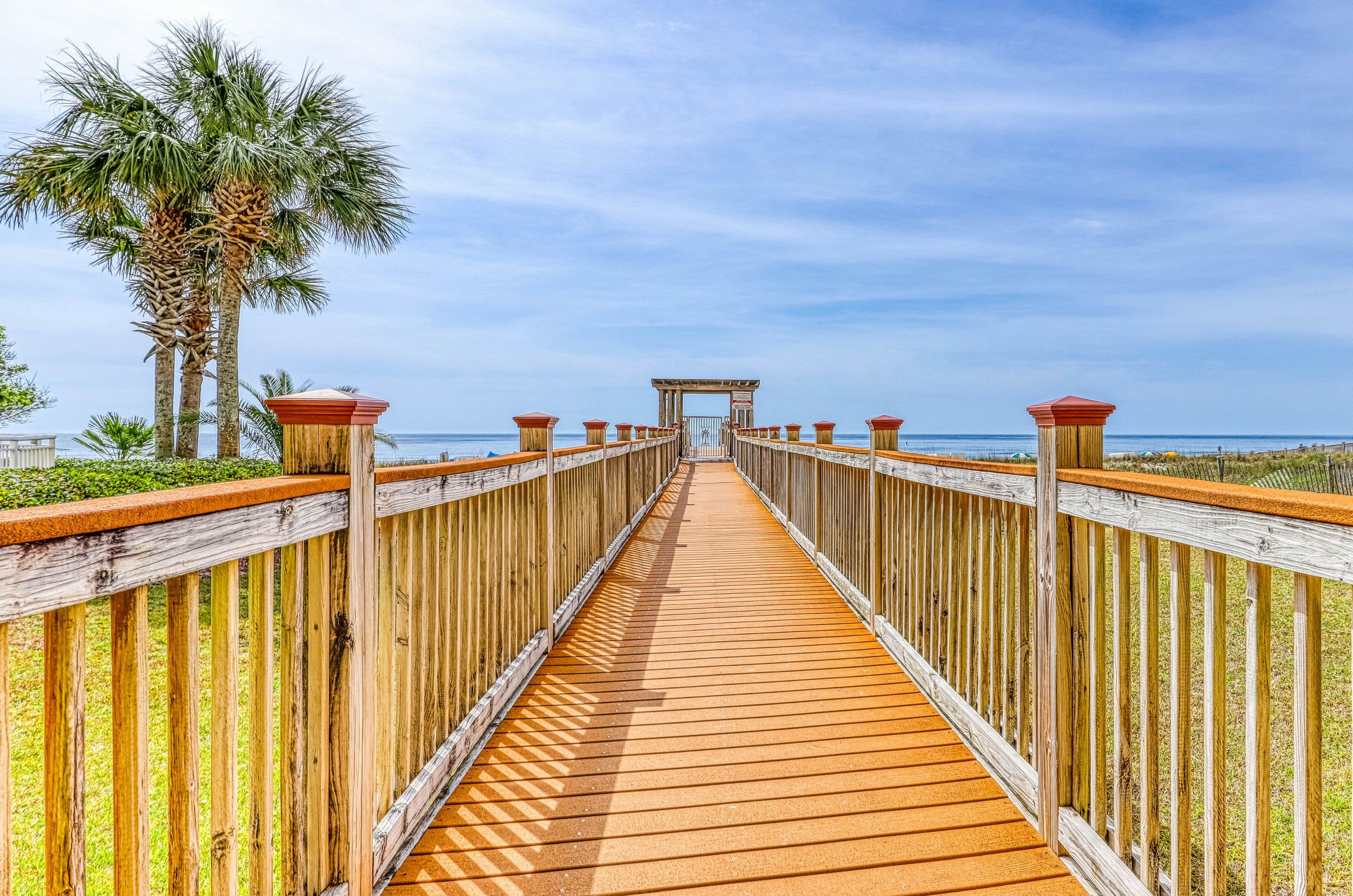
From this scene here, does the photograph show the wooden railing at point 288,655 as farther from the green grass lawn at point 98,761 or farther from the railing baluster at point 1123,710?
the railing baluster at point 1123,710

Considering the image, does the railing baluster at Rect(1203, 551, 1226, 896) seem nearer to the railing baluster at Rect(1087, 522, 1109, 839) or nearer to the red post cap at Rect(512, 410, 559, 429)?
the railing baluster at Rect(1087, 522, 1109, 839)

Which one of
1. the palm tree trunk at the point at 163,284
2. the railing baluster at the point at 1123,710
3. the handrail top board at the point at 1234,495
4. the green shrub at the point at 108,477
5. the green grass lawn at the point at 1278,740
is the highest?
the palm tree trunk at the point at 163,284

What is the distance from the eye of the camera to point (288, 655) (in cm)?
152

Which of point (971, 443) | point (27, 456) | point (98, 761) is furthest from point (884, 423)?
point (971, 443)

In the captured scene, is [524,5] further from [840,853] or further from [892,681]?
[840,853]

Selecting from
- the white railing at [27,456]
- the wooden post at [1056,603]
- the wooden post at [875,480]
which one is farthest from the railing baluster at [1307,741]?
the white railing at [27,456]

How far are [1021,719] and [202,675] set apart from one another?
21.1 feet

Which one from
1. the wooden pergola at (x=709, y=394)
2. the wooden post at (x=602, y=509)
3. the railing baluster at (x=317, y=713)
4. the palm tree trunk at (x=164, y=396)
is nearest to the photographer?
Result: the railing baluster at (x=317, y=713)

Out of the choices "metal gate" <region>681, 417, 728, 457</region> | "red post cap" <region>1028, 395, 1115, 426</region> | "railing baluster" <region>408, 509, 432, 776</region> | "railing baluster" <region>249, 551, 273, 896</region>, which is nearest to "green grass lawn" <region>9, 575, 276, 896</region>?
"railing baluster" <region>249, 551, 273, 896</region>

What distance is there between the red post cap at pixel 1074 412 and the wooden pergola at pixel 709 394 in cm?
1898

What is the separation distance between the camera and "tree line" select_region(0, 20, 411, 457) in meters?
8.77

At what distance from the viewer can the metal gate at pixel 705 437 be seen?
23234 millimetres

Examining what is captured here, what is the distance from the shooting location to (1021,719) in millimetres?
2295

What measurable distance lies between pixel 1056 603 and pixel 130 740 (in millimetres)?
2470
